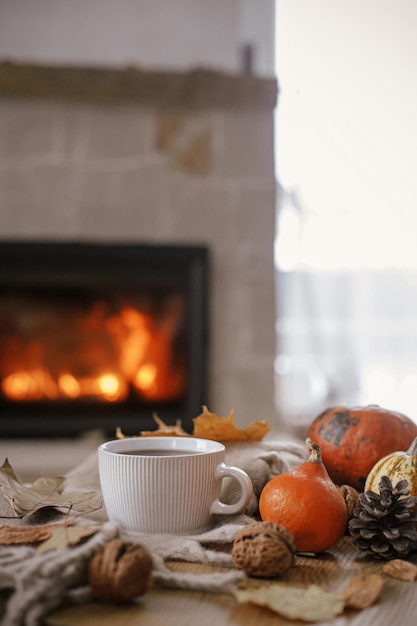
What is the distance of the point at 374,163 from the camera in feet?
7.75

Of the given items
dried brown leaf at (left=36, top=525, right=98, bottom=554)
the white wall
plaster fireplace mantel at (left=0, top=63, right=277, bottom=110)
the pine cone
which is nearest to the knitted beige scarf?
dried brown leaf at (left=36, top=525, right=98, bottom=554)

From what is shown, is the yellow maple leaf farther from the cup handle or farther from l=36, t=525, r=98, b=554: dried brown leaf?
l=36, t=525, r=98, b=554: dried brown leaf

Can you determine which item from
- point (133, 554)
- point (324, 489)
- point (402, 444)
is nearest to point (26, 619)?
point (133, 554)

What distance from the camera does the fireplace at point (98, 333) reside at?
6.68ft

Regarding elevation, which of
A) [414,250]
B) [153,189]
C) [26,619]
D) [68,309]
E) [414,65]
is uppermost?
[414,65]

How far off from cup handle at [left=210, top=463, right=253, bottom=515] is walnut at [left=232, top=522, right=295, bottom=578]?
0.09 meters

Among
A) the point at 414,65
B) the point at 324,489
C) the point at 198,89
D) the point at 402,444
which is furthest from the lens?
the point at 414,65

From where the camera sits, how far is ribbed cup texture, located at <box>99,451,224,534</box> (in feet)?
1.79

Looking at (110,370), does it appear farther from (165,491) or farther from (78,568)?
(78,568)

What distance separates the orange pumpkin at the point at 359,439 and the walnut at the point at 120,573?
31 cm

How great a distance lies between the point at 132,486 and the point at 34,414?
1611mm

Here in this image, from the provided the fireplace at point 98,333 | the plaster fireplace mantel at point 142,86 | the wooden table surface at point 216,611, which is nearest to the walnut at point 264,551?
the wooden table surface at point 216,611

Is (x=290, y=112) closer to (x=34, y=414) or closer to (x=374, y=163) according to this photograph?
(x=374, y=163)

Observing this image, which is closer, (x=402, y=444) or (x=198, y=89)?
(x=402, y=444)
